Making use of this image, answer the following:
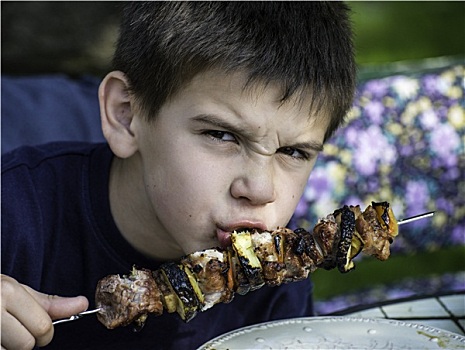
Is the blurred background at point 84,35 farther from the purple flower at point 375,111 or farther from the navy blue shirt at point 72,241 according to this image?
the navy blue shirt at point 72,241

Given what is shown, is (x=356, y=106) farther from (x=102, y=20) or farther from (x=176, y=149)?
(x=176, y=149)

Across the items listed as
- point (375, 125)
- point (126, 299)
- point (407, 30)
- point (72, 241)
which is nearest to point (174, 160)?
point (126, 299)

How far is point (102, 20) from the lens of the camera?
3.83 metres

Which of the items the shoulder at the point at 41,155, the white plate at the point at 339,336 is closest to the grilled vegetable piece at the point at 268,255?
the white plate at the point at 339,336

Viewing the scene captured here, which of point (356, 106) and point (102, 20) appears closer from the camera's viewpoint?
point (356, 106)

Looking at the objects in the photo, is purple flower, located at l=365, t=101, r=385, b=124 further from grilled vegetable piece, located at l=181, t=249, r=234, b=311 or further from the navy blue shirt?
grilled vegetable piece, located at l=181, t=249, r=234, b=311

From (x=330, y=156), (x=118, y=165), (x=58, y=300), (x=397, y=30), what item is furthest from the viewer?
(x=397, y=30)

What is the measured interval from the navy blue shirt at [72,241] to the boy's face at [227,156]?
1.08 ft

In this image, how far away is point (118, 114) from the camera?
2.06m

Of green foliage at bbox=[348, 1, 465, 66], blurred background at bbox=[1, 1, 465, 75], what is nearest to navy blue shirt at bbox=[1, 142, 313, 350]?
blurred background at bbox=[1, 1, 465, 75]

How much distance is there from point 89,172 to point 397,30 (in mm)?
2354

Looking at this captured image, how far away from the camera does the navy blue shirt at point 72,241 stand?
81.9 inches

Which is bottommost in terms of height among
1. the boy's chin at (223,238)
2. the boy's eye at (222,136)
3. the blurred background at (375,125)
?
the boy's chin at (223,238)

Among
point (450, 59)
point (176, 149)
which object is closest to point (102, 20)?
point (450, 59)
